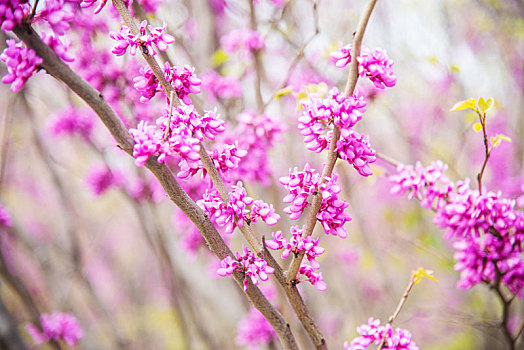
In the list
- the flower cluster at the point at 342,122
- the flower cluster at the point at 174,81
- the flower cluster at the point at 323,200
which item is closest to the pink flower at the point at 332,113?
the flower cluster at the point at 342,122

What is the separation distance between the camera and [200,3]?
12.7 feet

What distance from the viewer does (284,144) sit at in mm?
4457

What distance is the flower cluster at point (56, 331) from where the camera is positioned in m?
2.77

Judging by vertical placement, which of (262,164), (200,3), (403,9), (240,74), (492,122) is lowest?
(262,164)

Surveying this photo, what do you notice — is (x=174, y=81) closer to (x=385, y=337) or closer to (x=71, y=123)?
(x=385, y=337)

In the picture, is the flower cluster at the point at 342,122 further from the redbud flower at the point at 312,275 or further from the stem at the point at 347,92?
the redbud flower at the point at 312,275

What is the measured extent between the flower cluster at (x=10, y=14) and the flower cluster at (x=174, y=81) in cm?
38

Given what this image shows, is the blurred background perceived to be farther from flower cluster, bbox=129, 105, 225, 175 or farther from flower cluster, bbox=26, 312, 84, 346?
flower cluster, bbox=129, 105, 225, 175

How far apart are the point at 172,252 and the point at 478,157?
514 centimetres

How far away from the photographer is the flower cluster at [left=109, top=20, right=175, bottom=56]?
1.37m

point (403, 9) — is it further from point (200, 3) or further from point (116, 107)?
point (116, 107)

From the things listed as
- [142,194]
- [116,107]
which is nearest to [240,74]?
[116,107]

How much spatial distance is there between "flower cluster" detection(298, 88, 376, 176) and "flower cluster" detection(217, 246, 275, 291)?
443mm

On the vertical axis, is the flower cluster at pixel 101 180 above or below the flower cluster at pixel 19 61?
above
